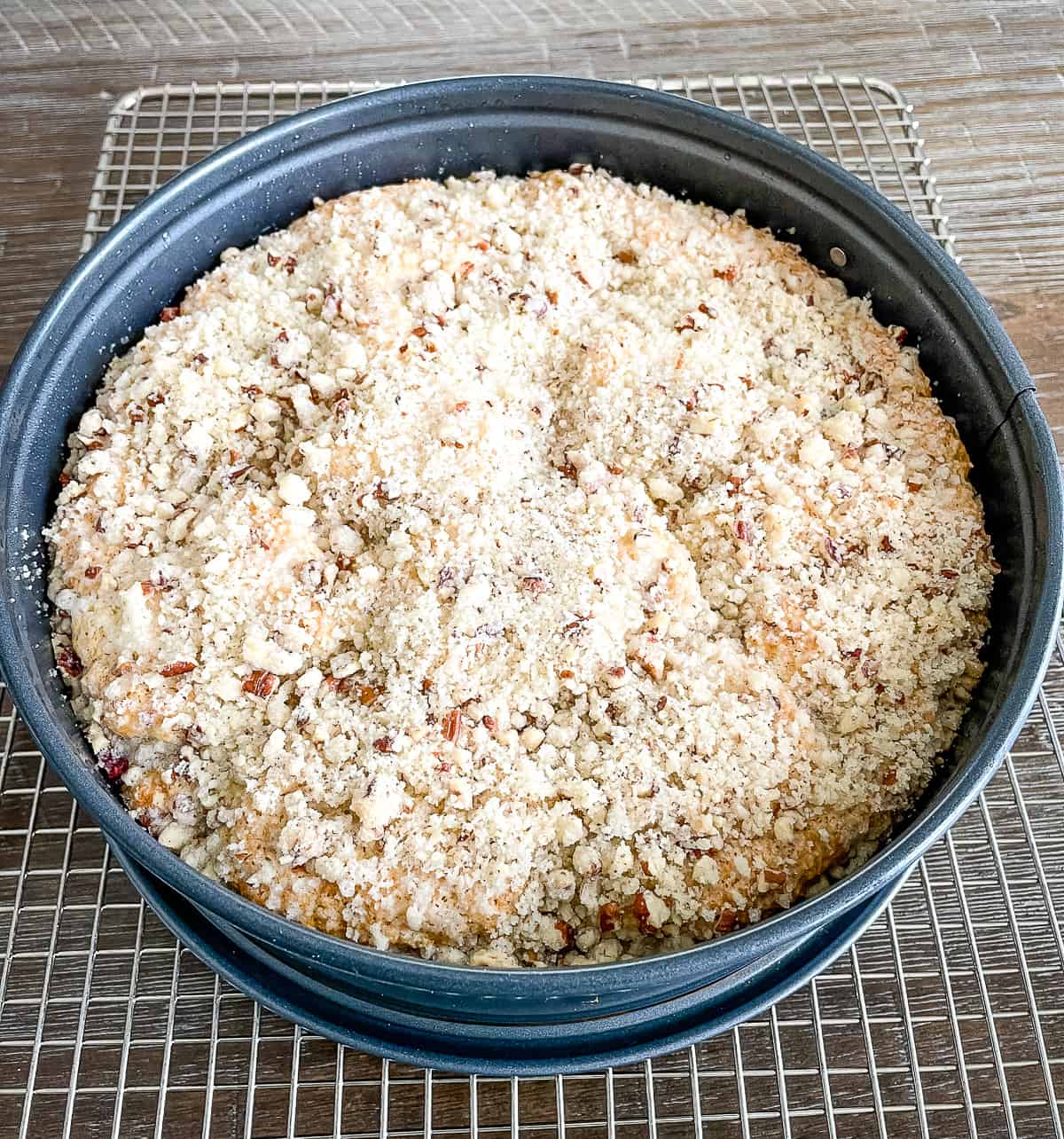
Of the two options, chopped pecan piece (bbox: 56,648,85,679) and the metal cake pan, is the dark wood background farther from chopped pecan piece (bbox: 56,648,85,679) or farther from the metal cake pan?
chopped pecan piece (bbox: 56,648,85,679)

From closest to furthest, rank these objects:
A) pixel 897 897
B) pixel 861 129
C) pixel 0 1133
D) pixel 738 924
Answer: pixel 738 924
pixel 0 1133
pixel 897 897
pixel 861 129

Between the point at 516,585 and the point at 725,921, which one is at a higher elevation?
the point at 516,585

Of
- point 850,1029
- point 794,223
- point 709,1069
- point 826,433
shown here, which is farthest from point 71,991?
point 794,223

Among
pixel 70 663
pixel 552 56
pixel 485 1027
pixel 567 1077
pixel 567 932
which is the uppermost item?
pixel 552 56

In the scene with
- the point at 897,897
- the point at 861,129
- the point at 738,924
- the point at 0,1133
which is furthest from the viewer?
the point at 861,129

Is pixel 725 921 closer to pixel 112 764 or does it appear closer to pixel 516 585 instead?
pixel 516 585

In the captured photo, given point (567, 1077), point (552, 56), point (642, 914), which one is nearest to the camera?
point (642, 914)

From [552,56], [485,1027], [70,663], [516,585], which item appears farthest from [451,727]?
[552,56]

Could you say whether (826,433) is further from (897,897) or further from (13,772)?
(13,772)
